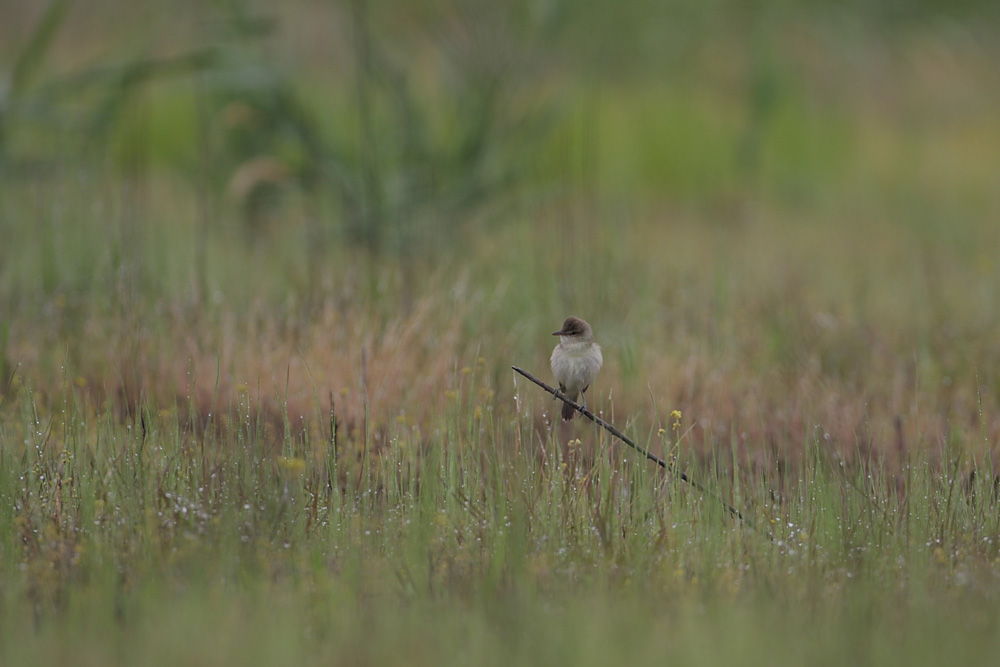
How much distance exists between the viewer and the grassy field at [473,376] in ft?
9.62

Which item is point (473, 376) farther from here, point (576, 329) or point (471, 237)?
point (471, 237)

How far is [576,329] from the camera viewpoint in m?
3.79

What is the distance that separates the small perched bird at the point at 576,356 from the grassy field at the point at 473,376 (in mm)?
164

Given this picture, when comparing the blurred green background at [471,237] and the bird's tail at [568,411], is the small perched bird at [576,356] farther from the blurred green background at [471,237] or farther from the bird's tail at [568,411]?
the blurred green background at [471,237]

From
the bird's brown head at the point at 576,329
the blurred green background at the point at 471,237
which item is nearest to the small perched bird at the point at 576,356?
the bird's brown head at the point at 576,329

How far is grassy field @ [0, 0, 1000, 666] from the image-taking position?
2.93m

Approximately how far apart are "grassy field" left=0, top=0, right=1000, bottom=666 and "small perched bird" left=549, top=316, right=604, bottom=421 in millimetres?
164

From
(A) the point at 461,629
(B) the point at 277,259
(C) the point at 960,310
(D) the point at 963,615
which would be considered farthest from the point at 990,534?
(B) the point at 277,259

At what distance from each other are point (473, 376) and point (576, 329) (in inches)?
18.2

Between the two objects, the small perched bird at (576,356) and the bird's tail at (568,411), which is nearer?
the small perched bird at (576,356)

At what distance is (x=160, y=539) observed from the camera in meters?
3.29

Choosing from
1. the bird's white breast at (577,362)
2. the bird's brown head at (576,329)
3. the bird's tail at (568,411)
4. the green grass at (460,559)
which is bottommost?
the green grass at (460,559)

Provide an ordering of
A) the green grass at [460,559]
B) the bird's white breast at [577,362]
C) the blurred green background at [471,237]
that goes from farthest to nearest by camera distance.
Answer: the blurred green background at [471,237]
the bird's white breast at [577,362]
the green grass at [460,559]

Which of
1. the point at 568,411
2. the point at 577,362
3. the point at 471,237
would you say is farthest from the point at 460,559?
the point at 471,237
